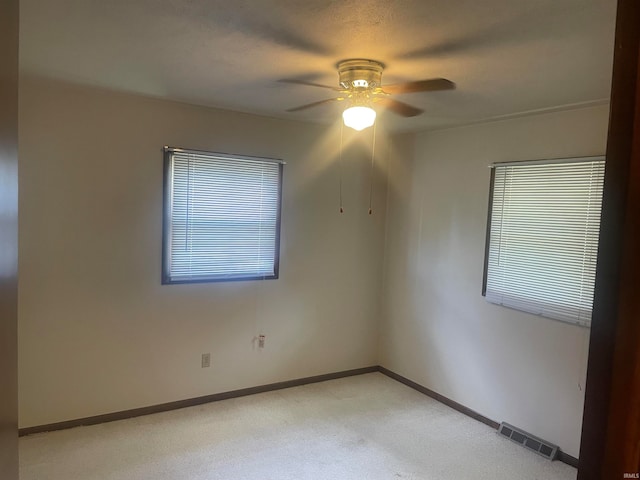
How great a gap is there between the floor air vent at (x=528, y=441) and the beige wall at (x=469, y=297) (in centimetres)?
5

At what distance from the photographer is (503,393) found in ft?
11.4

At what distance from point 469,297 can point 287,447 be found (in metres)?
1.85

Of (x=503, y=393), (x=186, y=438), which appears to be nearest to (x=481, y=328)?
(x=503, y=393)

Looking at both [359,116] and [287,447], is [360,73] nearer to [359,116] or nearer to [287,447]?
[359,116]

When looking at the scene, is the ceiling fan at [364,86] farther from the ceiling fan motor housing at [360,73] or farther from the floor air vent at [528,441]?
the floor air vent at [528,441]

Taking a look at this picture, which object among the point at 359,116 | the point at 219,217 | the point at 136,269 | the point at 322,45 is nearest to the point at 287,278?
the point at 219,217

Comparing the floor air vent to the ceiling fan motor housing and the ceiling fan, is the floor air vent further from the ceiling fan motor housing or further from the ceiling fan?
the ceiling fan motor housing

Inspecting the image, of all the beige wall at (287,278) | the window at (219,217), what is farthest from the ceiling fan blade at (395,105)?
the window at (219,217)

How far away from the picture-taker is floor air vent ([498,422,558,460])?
3.08 metres

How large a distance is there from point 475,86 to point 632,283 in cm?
223

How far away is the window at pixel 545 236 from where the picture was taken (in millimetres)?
2924

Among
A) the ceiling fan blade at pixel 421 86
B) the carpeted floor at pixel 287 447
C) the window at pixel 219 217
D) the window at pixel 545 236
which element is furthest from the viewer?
the window at pixel 219 217

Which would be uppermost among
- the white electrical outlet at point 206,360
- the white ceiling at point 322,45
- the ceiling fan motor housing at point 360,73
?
the white ceiling at point 322,45

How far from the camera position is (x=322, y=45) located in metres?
2.01
